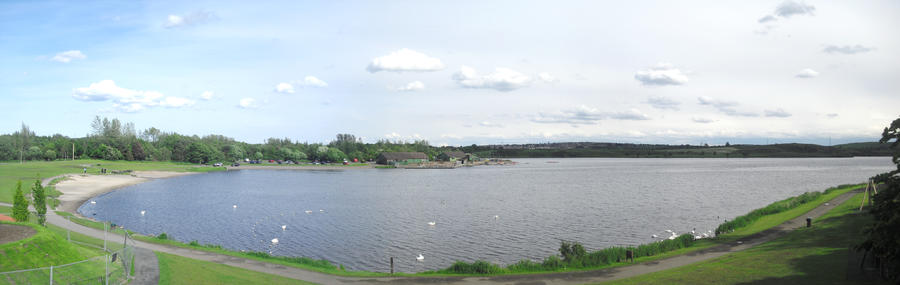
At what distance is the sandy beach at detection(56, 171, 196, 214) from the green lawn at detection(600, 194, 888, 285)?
181 ft

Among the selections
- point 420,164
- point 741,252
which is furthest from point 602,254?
point 420,164

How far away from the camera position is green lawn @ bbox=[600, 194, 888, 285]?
709 inches

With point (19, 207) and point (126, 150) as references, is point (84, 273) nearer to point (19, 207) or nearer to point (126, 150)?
point (19, 207)

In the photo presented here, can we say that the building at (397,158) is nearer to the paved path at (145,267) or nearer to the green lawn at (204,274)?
the paved path at (145,267)

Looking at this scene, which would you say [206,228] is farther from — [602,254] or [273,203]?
[602,254]

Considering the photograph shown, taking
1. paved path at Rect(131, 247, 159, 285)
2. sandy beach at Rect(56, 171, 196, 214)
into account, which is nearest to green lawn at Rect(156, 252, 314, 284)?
paved path at Rect(131, 247, 159, 285)

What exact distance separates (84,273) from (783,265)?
27262 millimetres

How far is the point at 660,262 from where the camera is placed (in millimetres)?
23828

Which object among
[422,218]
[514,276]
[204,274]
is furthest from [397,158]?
[204,274]

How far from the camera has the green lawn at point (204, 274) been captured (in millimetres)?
18717

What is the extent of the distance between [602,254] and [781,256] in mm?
7770

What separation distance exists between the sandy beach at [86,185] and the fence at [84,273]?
3782cm

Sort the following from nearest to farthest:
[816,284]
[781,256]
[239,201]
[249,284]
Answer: [816,284], [249,284], [781,256], [239,201]

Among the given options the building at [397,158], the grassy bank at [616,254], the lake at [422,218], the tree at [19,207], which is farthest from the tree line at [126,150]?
the grassy bank at [616,254]
